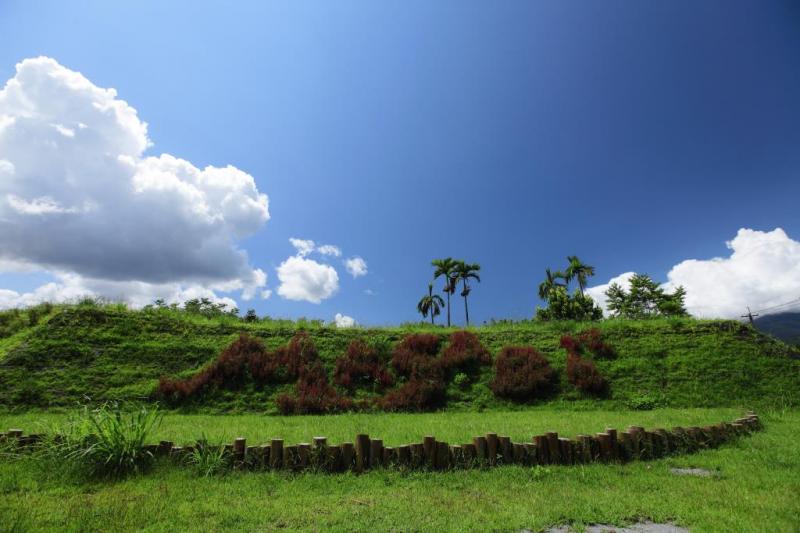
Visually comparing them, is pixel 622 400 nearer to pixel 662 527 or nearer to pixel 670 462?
pixel 670 462

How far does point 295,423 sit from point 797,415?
1509 centimetres

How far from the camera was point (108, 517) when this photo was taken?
180 inches

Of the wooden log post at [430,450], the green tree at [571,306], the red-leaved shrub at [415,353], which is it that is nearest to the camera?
the wooden log post at [430,450]

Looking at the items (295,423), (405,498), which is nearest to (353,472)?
(405,498)

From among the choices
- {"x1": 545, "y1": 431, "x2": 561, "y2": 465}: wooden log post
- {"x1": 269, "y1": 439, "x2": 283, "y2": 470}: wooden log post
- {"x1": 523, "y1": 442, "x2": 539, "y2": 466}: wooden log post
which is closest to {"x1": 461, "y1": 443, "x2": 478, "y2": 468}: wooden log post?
{"x1": 523, "y1": 442, "x2": 539, "y2": 466}: wooden log post

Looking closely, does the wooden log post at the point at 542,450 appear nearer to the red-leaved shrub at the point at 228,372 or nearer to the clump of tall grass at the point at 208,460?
the clump of tall grass at the point at 208,460

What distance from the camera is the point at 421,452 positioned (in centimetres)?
647

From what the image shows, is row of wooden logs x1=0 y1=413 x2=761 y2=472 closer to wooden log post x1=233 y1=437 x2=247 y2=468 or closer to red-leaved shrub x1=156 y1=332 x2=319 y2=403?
wooden log post x1=233 y1=437 x2=247 y2=468

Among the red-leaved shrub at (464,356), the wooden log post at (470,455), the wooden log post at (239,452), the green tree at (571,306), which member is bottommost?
the wooden log post at (470,455)

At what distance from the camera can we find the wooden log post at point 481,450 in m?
6.61

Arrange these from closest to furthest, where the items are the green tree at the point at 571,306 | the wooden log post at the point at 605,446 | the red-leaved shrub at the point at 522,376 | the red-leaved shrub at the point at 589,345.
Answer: the wooden log post at the point at 605,446 → the red-leaved shrub at the point at 522,376 → the red-leaved shrub at the point at 589,345 → the green tree at the point at 571,306

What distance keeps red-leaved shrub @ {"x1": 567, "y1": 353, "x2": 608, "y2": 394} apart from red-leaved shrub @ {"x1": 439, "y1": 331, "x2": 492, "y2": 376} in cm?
330

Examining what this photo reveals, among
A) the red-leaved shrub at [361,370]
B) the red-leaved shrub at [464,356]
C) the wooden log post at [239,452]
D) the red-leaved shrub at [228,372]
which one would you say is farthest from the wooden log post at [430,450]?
the red-leaved shrub at [228,372]

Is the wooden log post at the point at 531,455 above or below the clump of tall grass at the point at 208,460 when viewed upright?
below
